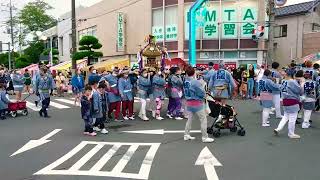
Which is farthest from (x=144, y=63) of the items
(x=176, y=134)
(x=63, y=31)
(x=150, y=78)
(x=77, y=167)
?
(x=63, y=31)

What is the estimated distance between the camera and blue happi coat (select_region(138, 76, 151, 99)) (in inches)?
567

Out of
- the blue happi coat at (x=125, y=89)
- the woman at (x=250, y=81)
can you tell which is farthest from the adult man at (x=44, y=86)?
the woman at (x=250, y=81)

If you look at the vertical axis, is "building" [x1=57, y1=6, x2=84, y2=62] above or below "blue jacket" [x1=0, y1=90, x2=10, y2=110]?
above

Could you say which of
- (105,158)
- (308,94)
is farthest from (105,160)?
(308,94)

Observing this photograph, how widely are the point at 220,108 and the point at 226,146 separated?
139 cm

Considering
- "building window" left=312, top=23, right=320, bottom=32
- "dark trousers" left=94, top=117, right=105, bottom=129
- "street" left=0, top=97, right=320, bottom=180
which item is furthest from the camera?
"building window" left=312, top=23, right=320, bottom=32

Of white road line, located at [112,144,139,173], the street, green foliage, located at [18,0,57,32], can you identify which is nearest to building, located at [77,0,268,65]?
the street

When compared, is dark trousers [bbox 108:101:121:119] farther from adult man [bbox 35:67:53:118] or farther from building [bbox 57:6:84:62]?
building [bbox 57:6:84:62]

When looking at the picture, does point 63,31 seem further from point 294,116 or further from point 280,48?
point 294,116

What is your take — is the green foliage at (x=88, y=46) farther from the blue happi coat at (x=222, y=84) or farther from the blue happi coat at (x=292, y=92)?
the blue happi coat at (x=292, y=92)

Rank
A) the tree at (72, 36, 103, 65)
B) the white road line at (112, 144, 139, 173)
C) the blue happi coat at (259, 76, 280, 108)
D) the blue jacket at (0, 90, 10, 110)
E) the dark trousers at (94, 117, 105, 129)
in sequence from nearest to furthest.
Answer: the white road line at (112, 144, 139, 173)
the dark trousers at (94, 117, 105, 129)
the blue happi coat at (259, 76, 280, 108)
the blue jacket at (0, 90, 10, 110)
the tree at (72, 36, 103, 65)

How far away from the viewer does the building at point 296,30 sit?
32.6 m

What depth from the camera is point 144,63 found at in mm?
19547

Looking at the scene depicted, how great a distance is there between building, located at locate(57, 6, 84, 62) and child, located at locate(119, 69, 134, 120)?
4074 centimetres
